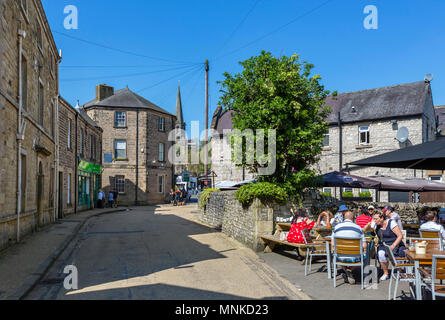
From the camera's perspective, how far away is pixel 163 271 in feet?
27.1

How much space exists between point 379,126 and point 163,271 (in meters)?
23.6

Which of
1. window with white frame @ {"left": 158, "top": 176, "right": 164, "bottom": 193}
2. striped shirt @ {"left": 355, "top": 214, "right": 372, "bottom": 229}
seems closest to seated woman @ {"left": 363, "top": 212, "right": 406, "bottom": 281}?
striped shirt @ {"left": 355, "top": 214, "right": 372, "bottom": 229}

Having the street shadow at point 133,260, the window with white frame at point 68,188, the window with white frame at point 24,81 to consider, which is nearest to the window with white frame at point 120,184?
the window with white frame at point 68,188

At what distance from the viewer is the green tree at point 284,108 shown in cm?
1146

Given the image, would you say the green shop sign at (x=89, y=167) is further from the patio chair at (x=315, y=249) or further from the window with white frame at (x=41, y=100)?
the patio chair at (x=315, y=249)

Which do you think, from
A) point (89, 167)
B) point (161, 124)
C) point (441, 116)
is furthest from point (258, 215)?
point (441, 116)

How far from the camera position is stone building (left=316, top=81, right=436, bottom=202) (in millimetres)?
26438

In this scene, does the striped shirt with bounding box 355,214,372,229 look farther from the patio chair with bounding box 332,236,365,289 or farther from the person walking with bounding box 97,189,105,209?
the person walking with bounding box 97,189,105,209

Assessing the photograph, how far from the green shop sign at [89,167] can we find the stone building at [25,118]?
7374 mm

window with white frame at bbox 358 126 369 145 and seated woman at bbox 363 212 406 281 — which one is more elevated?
window with white frame at bbox 358 126 369 145
